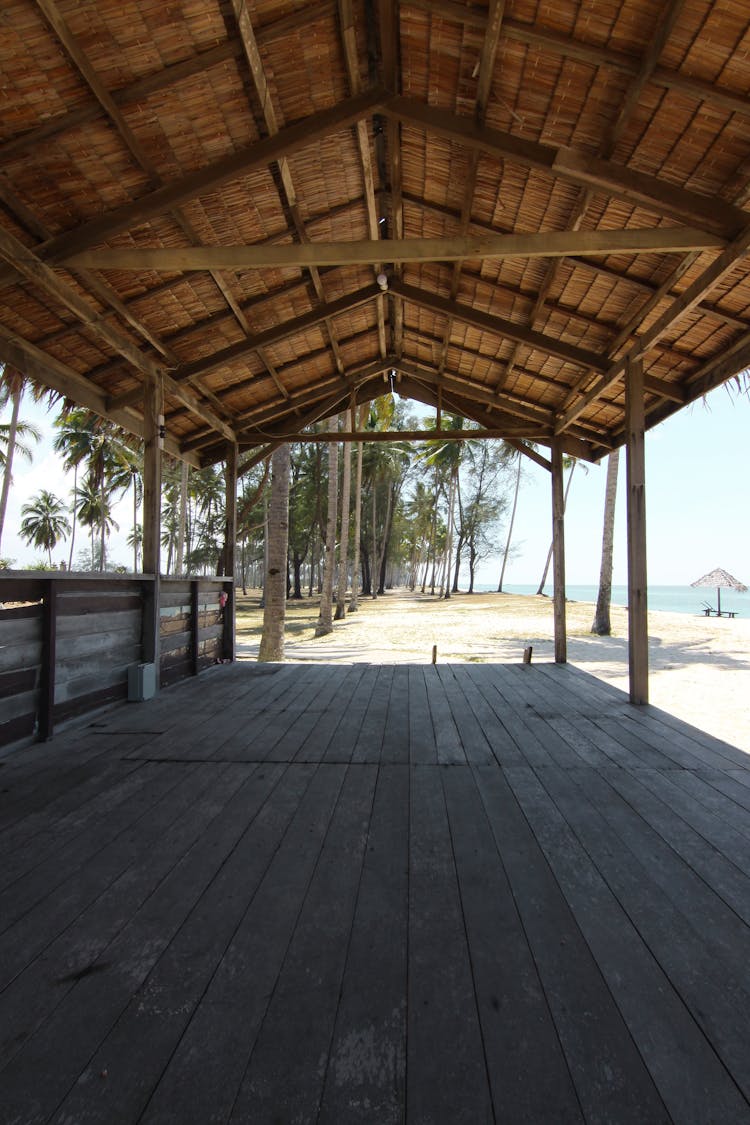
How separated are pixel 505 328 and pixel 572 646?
8.45 metres

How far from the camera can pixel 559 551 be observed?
25.1ft

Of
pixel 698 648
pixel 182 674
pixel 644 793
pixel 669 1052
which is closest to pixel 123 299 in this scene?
pixel 182 674

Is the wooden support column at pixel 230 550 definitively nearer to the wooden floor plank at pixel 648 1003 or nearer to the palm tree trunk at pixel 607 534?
the wooden floor plank at pixel 648 1003

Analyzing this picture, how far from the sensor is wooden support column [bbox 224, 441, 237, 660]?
7.45m

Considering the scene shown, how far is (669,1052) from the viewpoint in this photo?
4.19 ft

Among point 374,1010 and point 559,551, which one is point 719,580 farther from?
point 374,1010

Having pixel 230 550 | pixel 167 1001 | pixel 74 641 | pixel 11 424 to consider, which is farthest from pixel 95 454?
pixel 167 1001

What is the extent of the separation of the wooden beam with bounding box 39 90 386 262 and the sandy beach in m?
4.88

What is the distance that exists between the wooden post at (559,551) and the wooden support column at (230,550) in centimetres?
416

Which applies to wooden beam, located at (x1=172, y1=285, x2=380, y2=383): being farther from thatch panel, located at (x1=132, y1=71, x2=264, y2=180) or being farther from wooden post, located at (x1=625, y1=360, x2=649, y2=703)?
wooden post, located at (x1=625, y1=360, x2=649, y2=703)

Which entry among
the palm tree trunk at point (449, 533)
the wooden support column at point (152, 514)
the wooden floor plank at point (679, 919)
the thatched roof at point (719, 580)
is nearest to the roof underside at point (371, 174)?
the wooden support column at point (152, 514)

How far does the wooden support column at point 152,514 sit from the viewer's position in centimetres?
518

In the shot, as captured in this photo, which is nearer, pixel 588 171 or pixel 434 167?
pixel 588 171

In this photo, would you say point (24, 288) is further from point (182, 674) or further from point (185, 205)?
point (182, 674)
